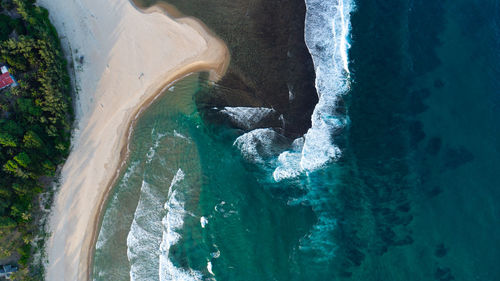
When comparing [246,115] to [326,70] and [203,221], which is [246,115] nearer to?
[326,70]

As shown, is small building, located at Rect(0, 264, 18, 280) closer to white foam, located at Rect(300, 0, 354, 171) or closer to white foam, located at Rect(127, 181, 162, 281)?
white foam, located at Rect(127, 181, 162, 281)

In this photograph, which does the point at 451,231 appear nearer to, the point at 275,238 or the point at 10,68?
the point at 275,238

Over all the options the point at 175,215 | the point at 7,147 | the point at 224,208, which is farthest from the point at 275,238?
the point at 7,147

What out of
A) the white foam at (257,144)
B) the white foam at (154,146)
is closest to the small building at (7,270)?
the white foam at (154,146)

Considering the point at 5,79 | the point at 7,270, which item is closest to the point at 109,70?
the point at 5,79

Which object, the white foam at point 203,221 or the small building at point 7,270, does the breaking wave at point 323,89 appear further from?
the small building at point 7,270
